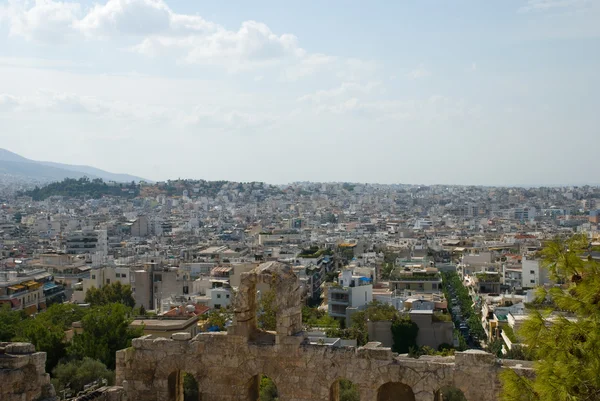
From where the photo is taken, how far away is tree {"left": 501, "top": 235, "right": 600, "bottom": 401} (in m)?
8.84

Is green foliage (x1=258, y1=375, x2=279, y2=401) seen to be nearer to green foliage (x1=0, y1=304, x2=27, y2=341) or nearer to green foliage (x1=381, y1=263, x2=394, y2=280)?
green foliage (x1=0, y1=304, x2=27, y2=341)

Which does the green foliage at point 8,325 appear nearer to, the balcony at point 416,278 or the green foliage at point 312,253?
the balcony at point 416,278

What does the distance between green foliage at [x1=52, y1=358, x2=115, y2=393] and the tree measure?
18641 mm

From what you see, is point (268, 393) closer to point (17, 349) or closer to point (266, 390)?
point (266, 390)

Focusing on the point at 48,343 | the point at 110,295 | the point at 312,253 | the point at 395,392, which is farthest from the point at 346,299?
the point at 395,392

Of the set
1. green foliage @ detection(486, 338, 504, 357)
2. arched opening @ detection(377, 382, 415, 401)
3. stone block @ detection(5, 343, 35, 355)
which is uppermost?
stone block @ detection(5, 343, 35, 355)

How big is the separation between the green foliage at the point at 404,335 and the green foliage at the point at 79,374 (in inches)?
808

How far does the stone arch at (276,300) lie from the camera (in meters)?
15.3

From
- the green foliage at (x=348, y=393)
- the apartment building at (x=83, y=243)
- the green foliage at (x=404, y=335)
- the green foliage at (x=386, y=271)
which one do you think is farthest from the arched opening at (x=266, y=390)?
the apartment building at (x=83, y=243)

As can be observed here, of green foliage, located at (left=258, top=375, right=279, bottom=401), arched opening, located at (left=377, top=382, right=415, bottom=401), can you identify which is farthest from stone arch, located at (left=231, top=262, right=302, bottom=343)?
green foliage, located at (left=258, top=375, right=279, bottom=401)

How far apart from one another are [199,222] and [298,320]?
17355 cm

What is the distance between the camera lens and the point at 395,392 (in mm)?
15648

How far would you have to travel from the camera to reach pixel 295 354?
1523 centimetres

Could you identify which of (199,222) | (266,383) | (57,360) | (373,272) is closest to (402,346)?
(266,383)
